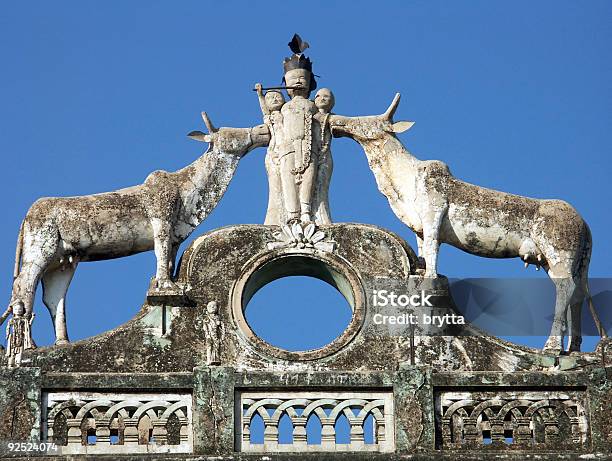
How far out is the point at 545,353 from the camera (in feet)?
114

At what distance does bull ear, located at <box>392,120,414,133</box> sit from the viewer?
36.5 m

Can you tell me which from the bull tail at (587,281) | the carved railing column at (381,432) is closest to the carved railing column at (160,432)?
the carved railing column at (381,432)

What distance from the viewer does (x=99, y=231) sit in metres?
35.5

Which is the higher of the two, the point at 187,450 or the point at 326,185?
the point at 326,185

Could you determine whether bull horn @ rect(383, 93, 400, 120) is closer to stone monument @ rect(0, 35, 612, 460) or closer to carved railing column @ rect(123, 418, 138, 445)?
stone monument @ rect(0, 35, 612, 460)

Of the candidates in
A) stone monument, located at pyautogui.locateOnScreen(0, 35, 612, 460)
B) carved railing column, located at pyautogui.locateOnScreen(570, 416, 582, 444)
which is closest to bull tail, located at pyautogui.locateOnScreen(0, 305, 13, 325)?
stone monument, located at pyautogui.locateOnScreen(0, 35, 612, 460)

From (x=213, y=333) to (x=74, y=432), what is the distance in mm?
2229

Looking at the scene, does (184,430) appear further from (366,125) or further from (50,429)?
(366,125)

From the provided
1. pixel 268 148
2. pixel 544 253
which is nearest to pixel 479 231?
pixel 544 253

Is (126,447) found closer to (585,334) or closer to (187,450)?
(187,450)

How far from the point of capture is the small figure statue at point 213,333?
34219 millimetres

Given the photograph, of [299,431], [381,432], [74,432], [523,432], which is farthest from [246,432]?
[523,432]

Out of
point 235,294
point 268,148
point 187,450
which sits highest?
point 268,148

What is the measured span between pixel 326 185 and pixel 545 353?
12.6 feet
